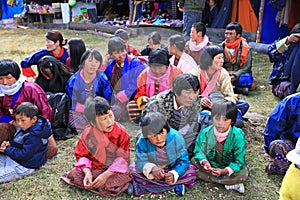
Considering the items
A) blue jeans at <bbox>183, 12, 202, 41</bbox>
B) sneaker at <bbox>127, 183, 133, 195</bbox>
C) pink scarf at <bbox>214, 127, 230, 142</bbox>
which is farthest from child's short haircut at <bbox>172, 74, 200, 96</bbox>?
blue jeans at <bbox>183, 12, 202, 41</bbox>

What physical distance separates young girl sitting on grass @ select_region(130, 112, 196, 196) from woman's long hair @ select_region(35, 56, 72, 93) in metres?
1.67

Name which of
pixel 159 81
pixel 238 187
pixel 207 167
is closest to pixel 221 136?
pixel 207 167

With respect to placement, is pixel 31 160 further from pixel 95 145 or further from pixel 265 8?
pixel 265 8

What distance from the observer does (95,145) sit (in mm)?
2650

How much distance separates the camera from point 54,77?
12.8 feet

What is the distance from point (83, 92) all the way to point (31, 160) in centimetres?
104

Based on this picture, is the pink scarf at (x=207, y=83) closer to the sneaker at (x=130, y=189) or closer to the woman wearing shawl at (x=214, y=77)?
the woman wearing shawl at (x=214, y=77)

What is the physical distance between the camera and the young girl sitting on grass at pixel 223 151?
2639mm

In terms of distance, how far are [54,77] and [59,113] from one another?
1.77 ft

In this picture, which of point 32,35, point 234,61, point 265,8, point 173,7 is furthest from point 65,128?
point 32,35

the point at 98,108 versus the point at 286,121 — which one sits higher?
the point at 98,108

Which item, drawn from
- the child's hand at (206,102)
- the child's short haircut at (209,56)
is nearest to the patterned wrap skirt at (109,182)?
the child's hand at (206,102)

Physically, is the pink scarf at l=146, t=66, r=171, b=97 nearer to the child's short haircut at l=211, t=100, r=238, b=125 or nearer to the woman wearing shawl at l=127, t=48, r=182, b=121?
the woman wearing shawl at l=127, t=48, r=182, b=121

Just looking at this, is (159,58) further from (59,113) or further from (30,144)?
(30,144)
